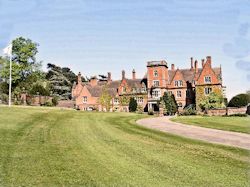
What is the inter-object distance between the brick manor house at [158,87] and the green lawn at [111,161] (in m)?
50.3

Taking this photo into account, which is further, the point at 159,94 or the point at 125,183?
the point at 159,94

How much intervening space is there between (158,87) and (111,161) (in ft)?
188

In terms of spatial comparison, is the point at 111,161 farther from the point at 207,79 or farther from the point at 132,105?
the point at 132,105

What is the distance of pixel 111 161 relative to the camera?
1003 centimetres

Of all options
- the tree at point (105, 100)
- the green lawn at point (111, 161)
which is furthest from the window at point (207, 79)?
the green lawn at point (111, 161)

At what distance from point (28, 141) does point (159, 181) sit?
626 centimetres

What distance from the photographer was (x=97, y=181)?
7977 millimetres

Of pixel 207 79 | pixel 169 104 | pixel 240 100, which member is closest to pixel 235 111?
pixel 240 100

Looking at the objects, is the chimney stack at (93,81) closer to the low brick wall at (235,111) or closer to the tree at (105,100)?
the tree at (105,100)

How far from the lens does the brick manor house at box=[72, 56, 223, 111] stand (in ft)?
208

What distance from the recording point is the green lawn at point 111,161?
814 centimetres

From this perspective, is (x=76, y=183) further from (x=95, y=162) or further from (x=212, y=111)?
(x=212, y=111)

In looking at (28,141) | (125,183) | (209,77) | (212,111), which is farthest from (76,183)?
(209,77)

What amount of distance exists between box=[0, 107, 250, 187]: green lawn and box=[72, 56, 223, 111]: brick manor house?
5033cm
